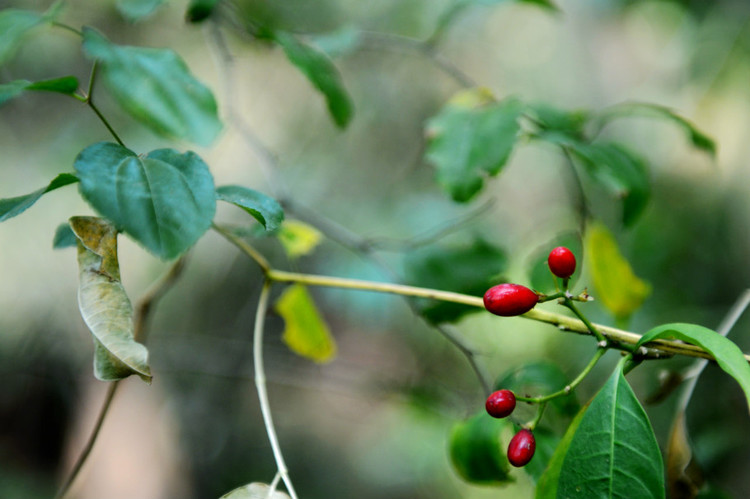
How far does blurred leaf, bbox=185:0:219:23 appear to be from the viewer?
36.8 inches

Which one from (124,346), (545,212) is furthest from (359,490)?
(124,346)

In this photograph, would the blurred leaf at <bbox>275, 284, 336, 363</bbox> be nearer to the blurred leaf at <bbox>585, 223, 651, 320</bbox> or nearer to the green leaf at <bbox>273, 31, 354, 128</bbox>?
the green leaf at <bbox>273, 31, 354, 128</bbox>

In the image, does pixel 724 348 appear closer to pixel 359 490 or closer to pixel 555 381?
pixel 555 381

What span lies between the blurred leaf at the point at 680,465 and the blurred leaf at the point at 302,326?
0.64 m

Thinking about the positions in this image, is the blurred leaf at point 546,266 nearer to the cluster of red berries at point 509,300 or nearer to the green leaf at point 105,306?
the cluster of red berries at point 509,300

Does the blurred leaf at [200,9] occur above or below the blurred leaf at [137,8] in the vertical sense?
above

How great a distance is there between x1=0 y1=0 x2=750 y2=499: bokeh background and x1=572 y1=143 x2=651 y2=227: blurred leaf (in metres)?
0.76

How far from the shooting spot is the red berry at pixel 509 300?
56 centimetres

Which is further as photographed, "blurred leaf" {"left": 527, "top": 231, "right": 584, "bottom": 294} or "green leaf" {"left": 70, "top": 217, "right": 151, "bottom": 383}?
"blurred leaf" {"left": 527, "top": 231, "right": 584, "bottom": 294}

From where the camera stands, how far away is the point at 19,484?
6.93 ft

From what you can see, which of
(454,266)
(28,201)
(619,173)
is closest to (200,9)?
(28,201)

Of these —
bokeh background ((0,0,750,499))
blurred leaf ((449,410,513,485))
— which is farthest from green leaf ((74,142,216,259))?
bokeh background ((0,0,750,499))

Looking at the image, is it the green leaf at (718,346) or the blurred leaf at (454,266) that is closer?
the green leaf at (718,346)

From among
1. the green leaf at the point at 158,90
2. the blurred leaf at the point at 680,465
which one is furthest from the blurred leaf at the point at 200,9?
the blurred leaf at the point at 680,465
